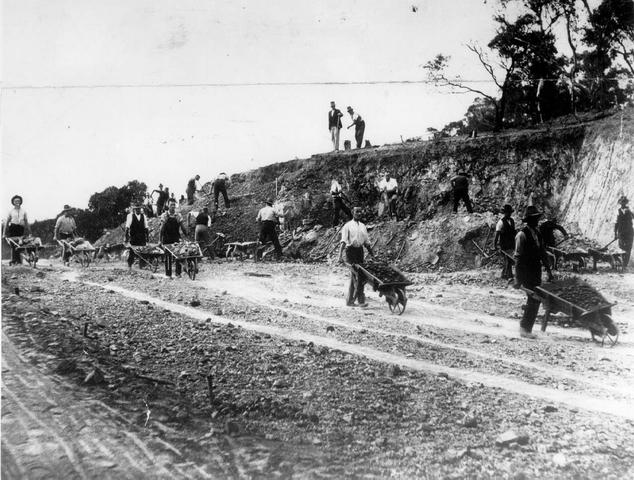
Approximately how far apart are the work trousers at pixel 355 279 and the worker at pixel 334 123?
11466 mm

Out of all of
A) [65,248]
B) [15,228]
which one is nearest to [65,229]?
[65,248]

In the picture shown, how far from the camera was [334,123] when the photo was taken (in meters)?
21.0

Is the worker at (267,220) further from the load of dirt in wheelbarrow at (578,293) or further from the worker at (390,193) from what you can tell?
the load of dirt in wheelbarrow at (578,293)

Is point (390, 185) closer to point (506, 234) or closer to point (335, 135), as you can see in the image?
point (335, 135)

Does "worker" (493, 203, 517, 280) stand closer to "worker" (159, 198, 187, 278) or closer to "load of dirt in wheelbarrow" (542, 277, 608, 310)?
"load of dirt in wheelbarrow" (542, 277, 608, 310)

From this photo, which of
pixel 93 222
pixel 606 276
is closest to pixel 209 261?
pixel 606 276

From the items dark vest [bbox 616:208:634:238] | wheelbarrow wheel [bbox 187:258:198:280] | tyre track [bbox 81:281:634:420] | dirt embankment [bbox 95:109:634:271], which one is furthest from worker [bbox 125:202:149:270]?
dark vest [bbox 616:208:634:238]

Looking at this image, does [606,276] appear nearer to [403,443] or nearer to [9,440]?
[403,443]

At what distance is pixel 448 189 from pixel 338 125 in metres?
5.45

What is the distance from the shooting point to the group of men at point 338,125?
66.5ft

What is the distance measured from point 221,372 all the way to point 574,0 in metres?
24.1

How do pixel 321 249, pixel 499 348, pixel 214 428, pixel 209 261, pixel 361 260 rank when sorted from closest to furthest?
pixel 214 428 < pixel 499 348 < pixel 361 260 < pixel 209 261 < pixel 321 249

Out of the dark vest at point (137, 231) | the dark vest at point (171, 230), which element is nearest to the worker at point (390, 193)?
the dark vest at point (171, 230)

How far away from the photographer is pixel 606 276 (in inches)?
464
